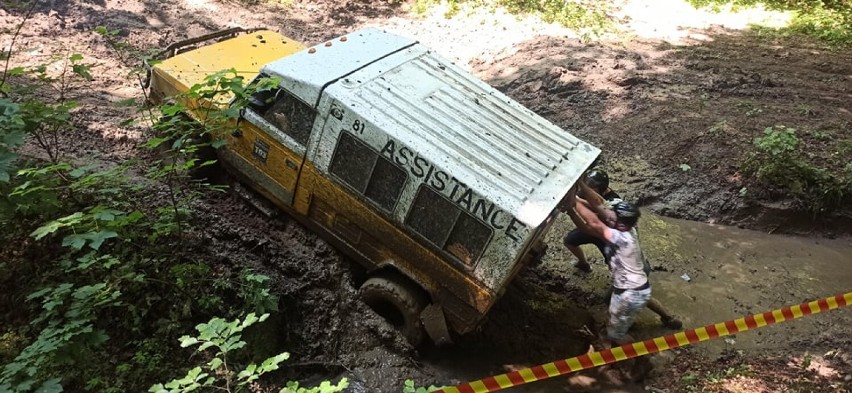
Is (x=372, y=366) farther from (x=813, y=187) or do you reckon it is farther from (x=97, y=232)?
(x=813, y=187)

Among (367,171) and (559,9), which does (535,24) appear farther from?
(367,171)

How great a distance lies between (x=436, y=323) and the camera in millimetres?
5090

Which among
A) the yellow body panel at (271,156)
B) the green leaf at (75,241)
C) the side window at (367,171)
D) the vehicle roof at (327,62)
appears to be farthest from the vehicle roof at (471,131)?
the green leaf at (75,241)

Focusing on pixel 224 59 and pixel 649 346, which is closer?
pixel 649 346

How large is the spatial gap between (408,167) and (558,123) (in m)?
4.75

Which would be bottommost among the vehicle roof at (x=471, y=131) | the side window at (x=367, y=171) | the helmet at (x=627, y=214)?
the side window at (x=367, y=171)

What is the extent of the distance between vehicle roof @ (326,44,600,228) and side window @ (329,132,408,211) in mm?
268

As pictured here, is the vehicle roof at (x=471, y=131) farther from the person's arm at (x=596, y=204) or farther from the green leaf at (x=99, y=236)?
the green leaf at (x=99, y=236)

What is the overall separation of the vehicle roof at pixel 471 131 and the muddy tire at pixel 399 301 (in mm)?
1344

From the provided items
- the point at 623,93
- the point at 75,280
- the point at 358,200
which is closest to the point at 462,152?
the point at 358,200

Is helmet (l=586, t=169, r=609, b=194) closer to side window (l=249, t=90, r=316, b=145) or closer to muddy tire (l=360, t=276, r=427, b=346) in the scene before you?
muddy tire (l=360, t=276, r=427, b=346)

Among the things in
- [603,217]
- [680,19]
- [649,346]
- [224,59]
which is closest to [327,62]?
[224,59]

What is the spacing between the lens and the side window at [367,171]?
475 cm

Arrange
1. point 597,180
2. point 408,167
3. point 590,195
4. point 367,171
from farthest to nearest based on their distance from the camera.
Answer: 1. point 597,180
2. point 590,195
3. point 367,171
4. point 408,167
